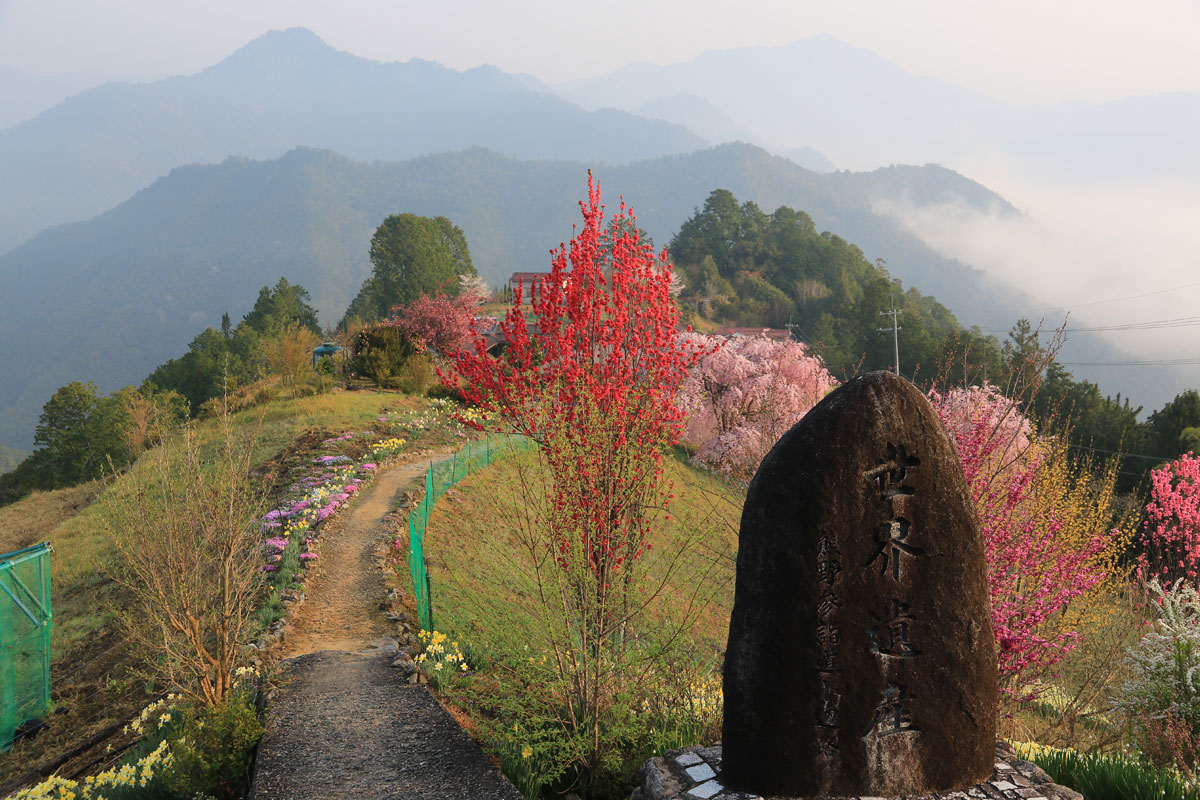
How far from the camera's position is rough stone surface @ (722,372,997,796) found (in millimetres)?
4734

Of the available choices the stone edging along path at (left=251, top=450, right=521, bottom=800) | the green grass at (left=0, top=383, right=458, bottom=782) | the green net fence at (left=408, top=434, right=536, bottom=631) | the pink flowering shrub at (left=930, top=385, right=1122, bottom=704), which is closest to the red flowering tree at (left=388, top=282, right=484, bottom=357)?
the green grass at (left=0, top=383, right=458, bottom=782)

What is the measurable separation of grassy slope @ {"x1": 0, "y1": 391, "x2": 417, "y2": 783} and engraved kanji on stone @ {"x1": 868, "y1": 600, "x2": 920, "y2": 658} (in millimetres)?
6447

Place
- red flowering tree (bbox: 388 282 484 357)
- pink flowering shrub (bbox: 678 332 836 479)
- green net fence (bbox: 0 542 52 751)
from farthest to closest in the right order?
red flowering tree (bbox: 388 282 484 357) < pink flowering shrub (bbox: 678 332 836 479) < green net fence (bbox: 0 542 52 751)

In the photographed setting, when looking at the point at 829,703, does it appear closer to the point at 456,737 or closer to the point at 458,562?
the point at 456,737

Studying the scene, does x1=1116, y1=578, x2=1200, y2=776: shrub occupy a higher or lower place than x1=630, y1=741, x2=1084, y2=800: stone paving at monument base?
lower

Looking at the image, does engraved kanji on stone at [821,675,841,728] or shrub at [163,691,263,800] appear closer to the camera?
engraved kanji on stone at [821,675,841,728]

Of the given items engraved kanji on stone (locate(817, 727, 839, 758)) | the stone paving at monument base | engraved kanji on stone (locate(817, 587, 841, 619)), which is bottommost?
the stone paving at monument base

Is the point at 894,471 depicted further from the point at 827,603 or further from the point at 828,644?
the point at 828,644

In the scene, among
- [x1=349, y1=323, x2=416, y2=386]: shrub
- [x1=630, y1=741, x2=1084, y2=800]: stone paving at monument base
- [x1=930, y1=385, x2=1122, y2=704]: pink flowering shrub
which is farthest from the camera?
[x1=349, y1=323, x2=416, y2=386]: shrub

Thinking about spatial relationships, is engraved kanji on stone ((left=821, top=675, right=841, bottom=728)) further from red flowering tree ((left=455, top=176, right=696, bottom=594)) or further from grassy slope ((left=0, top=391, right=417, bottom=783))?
grassy slope ((left=0, top=391, right=417, bottom=783))

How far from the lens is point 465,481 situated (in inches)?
710

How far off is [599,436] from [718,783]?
2.62 meters

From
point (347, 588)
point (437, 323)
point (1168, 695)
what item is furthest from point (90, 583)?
point (437, 323)

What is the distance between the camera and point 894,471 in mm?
4902
